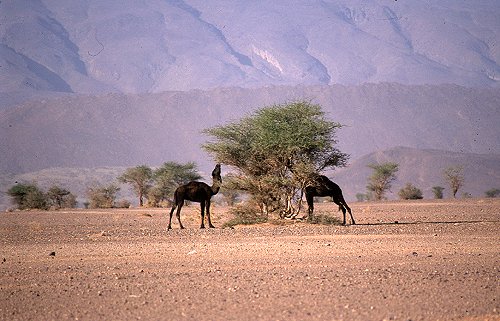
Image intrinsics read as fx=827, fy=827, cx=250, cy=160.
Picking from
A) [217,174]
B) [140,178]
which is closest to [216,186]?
[217,174]

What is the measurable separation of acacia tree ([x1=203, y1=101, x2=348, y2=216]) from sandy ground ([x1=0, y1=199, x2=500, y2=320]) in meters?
5.83

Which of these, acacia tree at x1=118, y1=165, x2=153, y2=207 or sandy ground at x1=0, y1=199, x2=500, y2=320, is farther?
acacia tree at x1=118, y1=165, x2=153, y2=207

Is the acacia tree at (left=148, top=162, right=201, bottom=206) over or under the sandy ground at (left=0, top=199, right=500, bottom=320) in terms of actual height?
over

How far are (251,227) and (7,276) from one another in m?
13.8

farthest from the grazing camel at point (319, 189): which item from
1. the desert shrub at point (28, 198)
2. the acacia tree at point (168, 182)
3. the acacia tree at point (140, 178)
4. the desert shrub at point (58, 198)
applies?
the acacia tree at point (140, 178)

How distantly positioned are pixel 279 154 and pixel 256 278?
50.4 feet

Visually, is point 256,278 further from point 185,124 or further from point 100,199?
point 185,124

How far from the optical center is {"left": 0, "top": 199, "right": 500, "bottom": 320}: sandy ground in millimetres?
10734

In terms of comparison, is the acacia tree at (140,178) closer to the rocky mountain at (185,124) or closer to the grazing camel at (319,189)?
the grazing camel at (319,189)

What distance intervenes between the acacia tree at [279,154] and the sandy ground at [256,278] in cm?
583

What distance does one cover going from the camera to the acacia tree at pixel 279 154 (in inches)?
1115

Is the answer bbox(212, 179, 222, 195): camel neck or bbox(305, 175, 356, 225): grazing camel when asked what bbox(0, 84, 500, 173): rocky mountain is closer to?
bbox(212, 179, 222, 195): camel neck

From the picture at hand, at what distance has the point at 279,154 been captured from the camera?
28.8m

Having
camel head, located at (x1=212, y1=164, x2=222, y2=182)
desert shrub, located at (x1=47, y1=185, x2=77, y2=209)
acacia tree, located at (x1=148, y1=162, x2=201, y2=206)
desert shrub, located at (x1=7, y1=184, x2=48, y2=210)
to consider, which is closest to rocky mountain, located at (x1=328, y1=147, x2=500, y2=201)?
acacia tree, located at (x1=148, y1=162, x2=201, y2=206)
